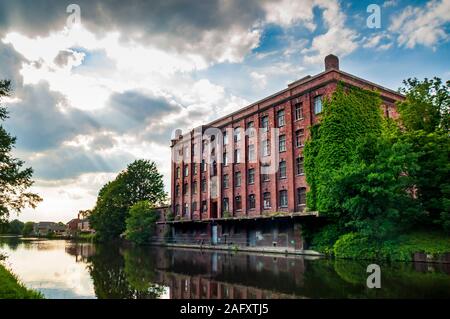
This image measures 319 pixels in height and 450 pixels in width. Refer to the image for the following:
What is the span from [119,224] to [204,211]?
73.0 ft

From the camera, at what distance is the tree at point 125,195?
57.6 m

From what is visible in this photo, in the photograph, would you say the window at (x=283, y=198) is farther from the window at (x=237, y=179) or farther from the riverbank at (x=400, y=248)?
the riverbank at (x=400, y=248)

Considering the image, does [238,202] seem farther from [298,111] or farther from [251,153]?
[298,111]

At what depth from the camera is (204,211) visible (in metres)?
41.2

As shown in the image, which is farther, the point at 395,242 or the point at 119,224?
the point at 119,224

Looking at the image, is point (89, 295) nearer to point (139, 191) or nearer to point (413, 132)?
point (413, 132)

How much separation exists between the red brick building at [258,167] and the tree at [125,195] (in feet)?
52.3

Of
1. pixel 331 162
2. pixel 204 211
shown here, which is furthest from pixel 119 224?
pixel 331 162

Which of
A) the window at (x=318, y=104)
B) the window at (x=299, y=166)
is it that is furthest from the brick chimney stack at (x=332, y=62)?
the window at (x=299, y=166)

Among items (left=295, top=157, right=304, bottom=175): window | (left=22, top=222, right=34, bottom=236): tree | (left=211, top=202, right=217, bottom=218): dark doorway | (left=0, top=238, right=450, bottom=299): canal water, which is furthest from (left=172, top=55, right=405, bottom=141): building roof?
(left=22, top=222, right=34, bottom=236): tree

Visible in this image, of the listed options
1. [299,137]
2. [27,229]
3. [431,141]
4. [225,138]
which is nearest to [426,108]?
[431,141]

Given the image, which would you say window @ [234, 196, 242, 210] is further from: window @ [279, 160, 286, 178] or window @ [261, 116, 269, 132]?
window @ [261, 116, 269, 132]

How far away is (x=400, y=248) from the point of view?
1917 centimetres

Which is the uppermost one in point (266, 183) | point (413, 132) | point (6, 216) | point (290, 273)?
point (413, 132)
